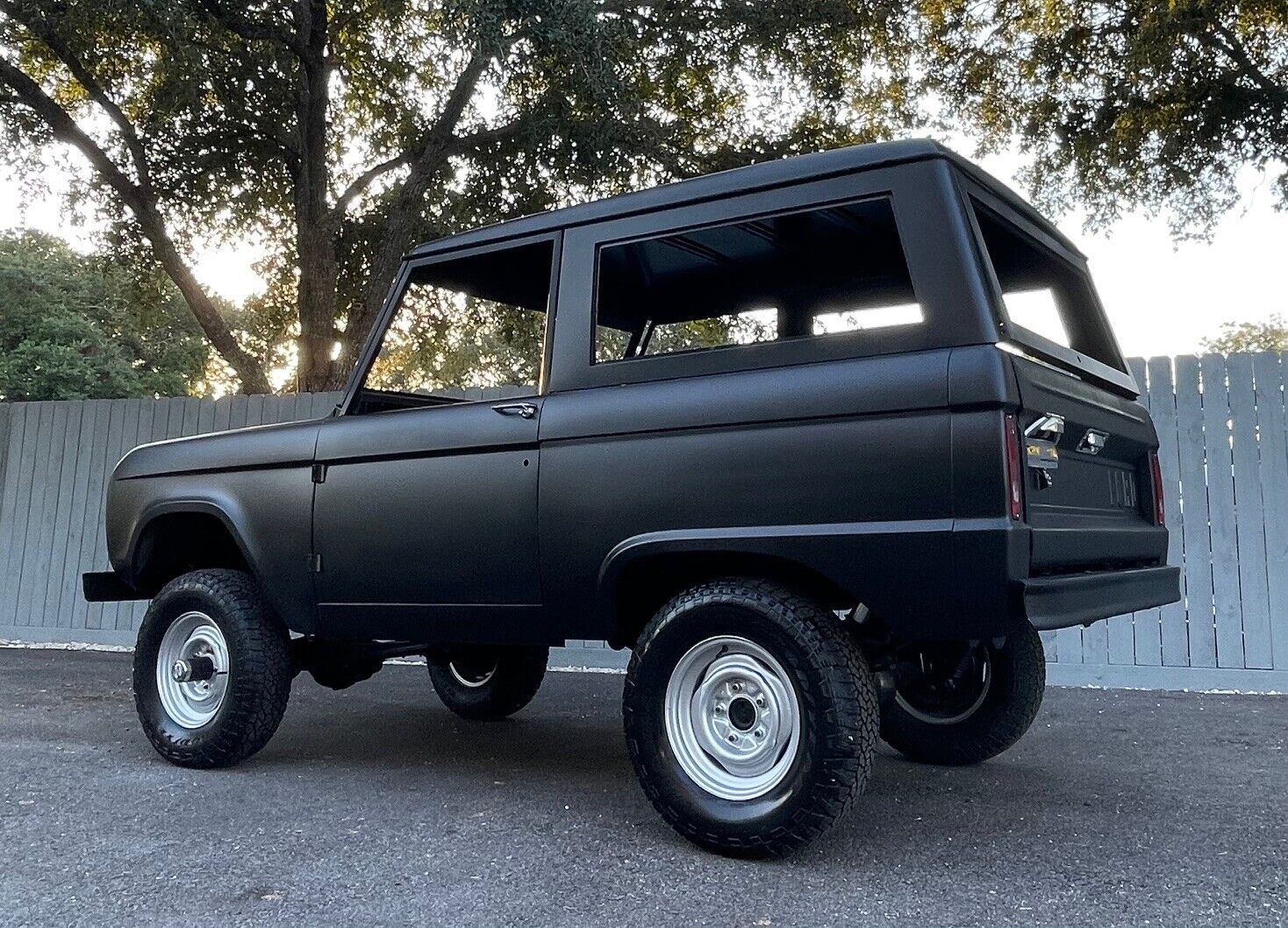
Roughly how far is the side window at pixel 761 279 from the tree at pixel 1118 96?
994 cm

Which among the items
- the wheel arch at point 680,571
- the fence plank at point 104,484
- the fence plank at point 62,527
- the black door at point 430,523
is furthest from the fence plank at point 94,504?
the wheel arch at point 680,571

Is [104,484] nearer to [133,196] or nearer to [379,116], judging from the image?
[133,196]

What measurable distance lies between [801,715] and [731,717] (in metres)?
0.29

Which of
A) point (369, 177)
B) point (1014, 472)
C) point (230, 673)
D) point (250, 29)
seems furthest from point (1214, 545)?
point (369, 177)

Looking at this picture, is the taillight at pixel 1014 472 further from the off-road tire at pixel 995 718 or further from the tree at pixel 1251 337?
the tree at pixel 1251 337

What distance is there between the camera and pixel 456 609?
12.7ft

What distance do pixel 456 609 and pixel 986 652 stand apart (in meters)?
2.12

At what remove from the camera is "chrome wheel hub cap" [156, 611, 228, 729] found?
4430 millimetres

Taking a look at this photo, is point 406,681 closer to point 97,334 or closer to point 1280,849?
point 1280,849

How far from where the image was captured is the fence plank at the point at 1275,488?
6609 millimetres

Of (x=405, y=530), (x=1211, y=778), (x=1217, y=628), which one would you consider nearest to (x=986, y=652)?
(x=1211, y=778)

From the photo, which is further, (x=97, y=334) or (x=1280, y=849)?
(x=97, y=334)

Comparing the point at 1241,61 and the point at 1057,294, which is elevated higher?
the point at 1241,61

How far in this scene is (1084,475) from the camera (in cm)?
339
